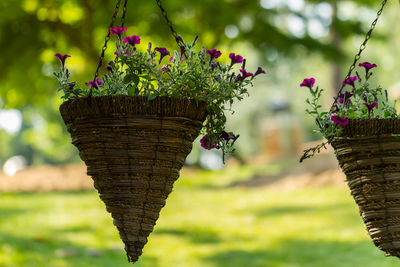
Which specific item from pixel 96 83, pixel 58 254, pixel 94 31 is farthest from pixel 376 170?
pixel 94 31

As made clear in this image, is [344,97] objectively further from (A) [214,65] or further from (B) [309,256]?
(B) [309,256]

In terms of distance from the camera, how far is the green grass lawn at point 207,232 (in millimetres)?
5742

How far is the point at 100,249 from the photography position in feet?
20.3

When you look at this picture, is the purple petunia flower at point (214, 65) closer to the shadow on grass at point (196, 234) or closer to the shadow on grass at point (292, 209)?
the shadow on grass at point (196, 234)

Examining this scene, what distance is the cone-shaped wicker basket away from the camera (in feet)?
5.67

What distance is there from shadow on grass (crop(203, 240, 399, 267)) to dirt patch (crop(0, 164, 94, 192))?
5.82m

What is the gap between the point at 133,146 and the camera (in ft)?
5.72

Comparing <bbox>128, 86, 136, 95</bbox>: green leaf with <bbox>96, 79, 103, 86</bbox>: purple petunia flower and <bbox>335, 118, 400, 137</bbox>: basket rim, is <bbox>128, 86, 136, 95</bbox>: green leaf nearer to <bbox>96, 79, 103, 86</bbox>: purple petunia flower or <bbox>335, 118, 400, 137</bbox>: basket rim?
<bbox>96, 79, 103, 86</bbox>: purple petunia flower

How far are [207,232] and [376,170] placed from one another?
214 inches

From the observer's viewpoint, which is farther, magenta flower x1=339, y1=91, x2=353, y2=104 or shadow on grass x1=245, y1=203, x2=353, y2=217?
shadow on grass x1=245, y1=203, x2=353, y2=217

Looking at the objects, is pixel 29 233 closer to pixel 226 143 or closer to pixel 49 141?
pixel 226 143

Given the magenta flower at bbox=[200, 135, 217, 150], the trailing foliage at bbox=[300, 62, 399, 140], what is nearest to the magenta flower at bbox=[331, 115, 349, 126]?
the trailing foliage at bbox=[300, 62, 399, 140]

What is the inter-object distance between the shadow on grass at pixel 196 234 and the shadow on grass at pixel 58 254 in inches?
38.7

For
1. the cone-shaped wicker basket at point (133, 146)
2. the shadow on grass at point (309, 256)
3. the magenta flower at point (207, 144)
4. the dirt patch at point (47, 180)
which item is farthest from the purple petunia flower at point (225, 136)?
the dirt patch at point (47, 180)
